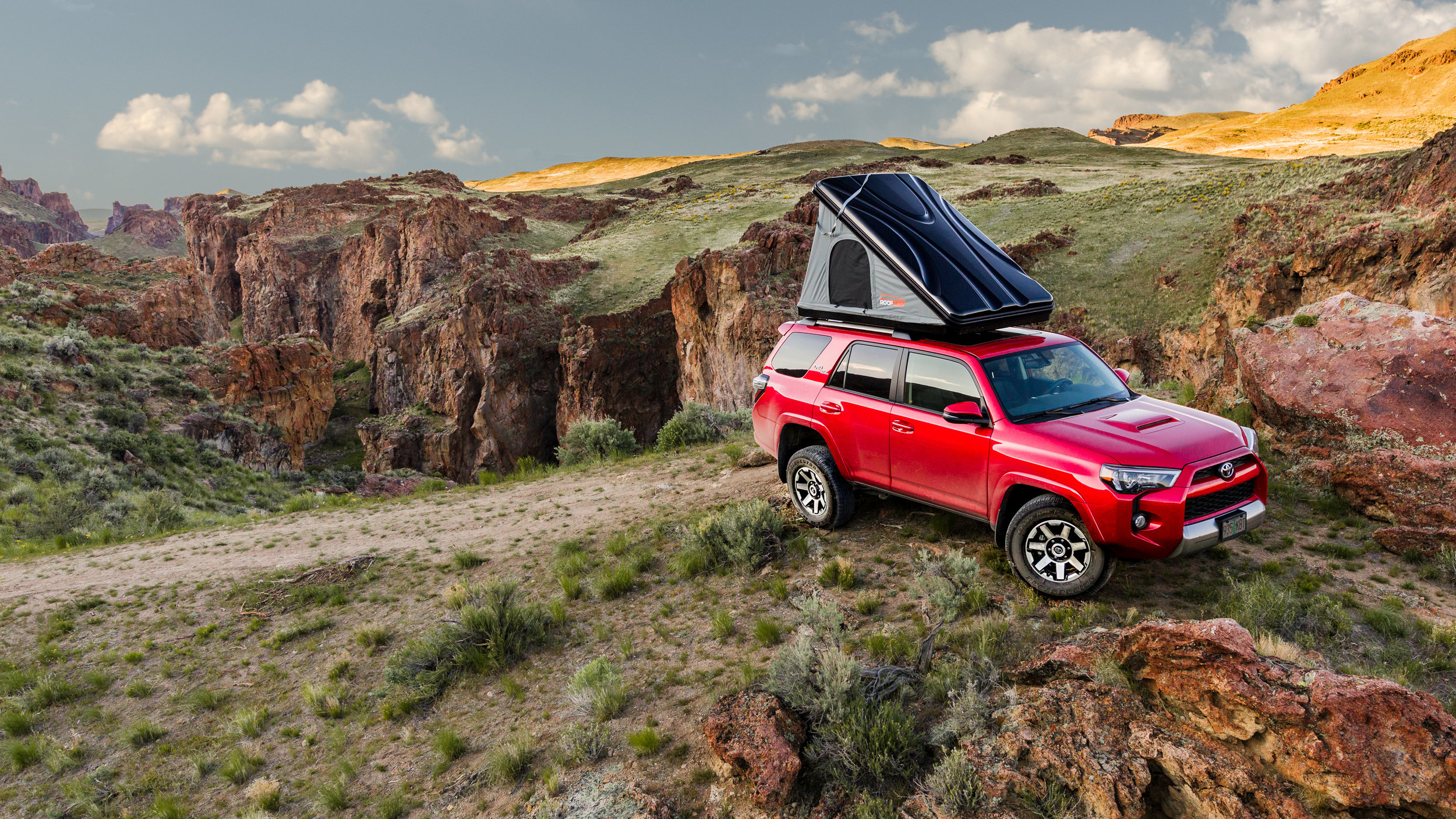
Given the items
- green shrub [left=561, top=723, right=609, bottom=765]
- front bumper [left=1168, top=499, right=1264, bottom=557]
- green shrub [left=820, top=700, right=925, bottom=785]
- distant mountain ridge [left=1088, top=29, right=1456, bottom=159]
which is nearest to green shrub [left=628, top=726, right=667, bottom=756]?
green shrub [left=561, top=723, right=609, bottom=765]

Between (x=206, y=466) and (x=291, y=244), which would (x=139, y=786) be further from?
(x=291, y=244)

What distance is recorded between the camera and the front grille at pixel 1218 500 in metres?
4.89

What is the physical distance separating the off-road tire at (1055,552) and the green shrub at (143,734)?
7.97 meters

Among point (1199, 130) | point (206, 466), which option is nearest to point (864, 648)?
point (206, 466)

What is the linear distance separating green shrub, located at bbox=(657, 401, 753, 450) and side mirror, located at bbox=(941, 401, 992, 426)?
10.3 m

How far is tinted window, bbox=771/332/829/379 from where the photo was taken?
7.49 m

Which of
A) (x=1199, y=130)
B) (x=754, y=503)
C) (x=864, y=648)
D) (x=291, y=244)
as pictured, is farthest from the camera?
(x=1199, y=130)

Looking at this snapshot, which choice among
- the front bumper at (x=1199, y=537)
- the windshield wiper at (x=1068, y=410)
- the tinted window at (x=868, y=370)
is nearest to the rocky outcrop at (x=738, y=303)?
the tinted window at (x=868, y=370)

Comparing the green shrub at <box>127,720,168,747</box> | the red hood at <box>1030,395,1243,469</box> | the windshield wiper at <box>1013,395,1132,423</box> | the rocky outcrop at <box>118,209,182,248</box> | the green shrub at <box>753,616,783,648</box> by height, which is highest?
the rocky outcrop at <box>118,209,182,248</box>

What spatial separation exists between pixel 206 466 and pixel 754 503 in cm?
2345

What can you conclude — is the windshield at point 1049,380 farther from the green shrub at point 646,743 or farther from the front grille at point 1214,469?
the green shrub at point 646,743

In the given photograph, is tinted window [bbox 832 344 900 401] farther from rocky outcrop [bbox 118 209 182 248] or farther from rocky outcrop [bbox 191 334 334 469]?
rocky outcrop [bbox 118 209 182 248]

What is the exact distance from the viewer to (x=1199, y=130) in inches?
4341

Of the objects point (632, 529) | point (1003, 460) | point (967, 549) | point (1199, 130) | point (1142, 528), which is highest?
point (1199, 130)
